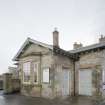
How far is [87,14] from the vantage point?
17547mm

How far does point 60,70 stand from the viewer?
13516mm

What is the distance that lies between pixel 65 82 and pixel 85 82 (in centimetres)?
190

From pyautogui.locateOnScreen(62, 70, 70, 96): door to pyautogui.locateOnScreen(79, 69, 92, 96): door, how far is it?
1.20 metres

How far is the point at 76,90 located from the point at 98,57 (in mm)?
4107

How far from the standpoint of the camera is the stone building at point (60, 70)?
510 inches

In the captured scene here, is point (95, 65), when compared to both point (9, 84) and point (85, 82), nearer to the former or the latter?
point (85, 82)

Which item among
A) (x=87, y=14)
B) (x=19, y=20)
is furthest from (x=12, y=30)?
(x=87, y=14)

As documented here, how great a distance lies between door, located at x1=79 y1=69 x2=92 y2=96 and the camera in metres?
13.8

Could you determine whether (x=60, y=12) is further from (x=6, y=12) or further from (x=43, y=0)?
(x=6, y=12)

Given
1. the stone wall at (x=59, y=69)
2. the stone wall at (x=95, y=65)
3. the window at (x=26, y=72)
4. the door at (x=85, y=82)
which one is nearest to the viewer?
the stone wall at (x=95, y=65)

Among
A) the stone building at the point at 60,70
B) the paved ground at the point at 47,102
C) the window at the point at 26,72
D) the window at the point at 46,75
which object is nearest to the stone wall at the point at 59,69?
the stone building at the point at 60,70

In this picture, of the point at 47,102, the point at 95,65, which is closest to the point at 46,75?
the point at 47,102

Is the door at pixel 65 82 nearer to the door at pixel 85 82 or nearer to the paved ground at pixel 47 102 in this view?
the door at pixel 85 82

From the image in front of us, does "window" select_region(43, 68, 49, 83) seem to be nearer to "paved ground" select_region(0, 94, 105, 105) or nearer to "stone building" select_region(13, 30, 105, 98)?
"stone building" select_region(13, 30, 105, 98)
